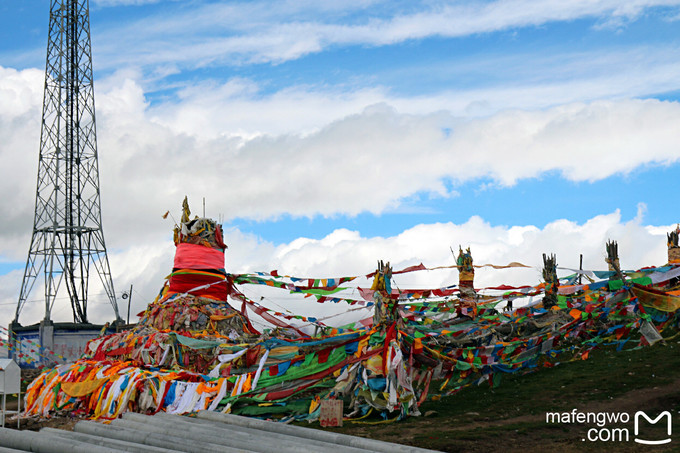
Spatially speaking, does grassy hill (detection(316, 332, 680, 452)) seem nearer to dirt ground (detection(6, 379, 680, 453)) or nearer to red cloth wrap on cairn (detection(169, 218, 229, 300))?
dirt ground (detection(6, 379, 680, 453))

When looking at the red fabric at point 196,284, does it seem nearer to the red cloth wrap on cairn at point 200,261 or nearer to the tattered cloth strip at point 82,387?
the red cloth wrap on cairn at point 200,261

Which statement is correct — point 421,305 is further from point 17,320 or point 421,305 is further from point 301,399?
point 17,320

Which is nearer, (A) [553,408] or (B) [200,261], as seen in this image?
(A) [553,408]

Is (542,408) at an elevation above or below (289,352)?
below

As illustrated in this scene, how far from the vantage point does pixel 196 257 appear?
23.3 meters

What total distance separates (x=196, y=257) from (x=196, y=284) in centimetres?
85

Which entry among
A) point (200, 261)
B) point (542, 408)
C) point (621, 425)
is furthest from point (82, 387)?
point (621, 425)

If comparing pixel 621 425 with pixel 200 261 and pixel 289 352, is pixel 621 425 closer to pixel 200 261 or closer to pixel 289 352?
pixel 289 352

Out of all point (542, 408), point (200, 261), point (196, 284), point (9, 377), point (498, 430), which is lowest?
point (498, 430)

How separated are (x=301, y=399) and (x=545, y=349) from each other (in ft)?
24.3

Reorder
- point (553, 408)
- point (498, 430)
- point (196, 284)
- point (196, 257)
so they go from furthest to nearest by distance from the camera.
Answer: point (196, 257), point (196, 284), point (553, 408), point (498, 430)

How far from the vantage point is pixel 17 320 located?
44312 millimetres

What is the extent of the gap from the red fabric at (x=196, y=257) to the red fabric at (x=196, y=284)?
1.02 feet

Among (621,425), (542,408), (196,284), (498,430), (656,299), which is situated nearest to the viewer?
(498,430)
